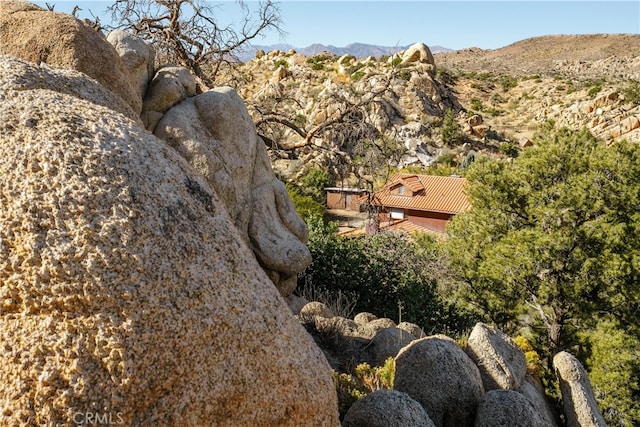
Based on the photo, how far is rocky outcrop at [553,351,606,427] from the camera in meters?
6.05

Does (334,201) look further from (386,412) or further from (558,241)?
(386,412)

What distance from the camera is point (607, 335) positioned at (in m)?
12.1

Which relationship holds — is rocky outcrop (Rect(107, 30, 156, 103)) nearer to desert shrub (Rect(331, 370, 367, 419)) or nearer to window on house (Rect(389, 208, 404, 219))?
desert shrub (Rect(331, 370, 367, 419))

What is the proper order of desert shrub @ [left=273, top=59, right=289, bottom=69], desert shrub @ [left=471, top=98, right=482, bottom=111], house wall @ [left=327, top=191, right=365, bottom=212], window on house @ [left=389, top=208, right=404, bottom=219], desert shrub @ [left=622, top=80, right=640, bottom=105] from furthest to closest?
desert shrub @ [left=273, top=59, right=289, bottom=69], desert shrub @ [left=471, top=98, right=482, bottom=111], desert shrub @ [left=622, top=80, right=640, bottom=105], house wall @ [left=327, top=191, right=365, bottom=212], window on house @ [left=389, top=208, right=404, bottom=219]

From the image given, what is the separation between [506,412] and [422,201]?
24263 millimetres

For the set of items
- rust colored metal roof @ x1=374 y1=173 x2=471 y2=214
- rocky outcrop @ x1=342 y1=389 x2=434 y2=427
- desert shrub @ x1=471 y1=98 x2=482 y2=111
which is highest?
desert shrub @ x1=471 y1=98 x2=482 y2=111

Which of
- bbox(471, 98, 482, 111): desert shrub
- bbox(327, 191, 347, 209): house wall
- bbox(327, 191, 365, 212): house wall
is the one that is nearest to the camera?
bbox(327, 191, 365, 212): house wall

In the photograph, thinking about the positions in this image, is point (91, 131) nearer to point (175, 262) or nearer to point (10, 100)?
point (10, 100)

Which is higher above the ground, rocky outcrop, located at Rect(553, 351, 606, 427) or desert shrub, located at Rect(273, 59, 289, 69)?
desert shrub, located at Rect(273, 59, 289, 69)

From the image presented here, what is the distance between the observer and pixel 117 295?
238cm

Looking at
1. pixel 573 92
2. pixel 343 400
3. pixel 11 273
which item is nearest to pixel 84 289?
pixel 11 273

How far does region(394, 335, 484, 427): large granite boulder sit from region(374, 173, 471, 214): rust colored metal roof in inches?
879

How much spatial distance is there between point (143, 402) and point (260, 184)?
4.96 meters

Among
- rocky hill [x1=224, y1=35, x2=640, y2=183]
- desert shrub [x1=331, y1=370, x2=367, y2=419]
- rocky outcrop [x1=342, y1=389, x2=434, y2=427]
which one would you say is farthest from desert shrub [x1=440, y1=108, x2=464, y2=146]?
rocky outcrop [x1=342, y1=389, x2=434, y2=427]
